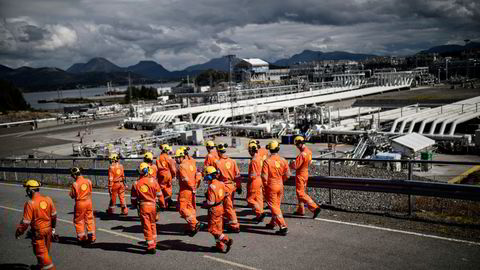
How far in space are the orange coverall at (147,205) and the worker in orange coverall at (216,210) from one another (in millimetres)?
1209

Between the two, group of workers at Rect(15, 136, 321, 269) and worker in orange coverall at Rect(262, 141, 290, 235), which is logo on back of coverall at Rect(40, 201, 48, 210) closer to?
group of workers at Rect(15, 136, 321, 269)

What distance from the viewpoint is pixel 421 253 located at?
6789 millimetres

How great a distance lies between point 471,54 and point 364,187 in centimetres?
16544

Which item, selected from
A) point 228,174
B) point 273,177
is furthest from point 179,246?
point 273,177

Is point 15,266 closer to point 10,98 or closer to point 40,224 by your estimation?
point 40,224

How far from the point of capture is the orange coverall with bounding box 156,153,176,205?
10906mm

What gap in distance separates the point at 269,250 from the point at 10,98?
413 ft

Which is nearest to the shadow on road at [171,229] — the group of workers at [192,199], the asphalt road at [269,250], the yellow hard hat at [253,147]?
the asphalt road at [269,250]

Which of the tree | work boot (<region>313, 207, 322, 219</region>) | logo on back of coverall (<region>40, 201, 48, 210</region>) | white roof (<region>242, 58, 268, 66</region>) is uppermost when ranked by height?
white roof (<region>242, 58, 268, 66</region>)

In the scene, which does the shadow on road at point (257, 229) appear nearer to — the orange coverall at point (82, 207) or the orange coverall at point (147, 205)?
the orange coverall at point (147, 205)

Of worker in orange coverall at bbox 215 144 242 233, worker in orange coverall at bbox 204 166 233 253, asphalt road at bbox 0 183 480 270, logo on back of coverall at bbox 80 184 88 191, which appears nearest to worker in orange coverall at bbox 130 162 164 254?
asphalt road at bbox 0 183 480 270

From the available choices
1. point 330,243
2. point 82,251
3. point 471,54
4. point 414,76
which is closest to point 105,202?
point 82,251

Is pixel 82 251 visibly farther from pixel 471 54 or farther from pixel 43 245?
pixel 471 54

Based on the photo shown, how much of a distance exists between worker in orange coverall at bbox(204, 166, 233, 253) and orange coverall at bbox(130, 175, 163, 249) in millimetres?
1209
